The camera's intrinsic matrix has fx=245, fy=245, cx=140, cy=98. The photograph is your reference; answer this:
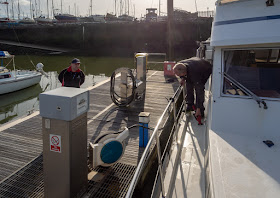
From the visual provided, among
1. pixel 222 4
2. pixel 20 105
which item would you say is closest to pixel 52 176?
pixel 222 4

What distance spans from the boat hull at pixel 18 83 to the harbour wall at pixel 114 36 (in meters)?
22.2

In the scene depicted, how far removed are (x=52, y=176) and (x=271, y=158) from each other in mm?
2835

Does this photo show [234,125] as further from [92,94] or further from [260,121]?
[92,94]

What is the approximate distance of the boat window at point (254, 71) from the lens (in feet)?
11.5

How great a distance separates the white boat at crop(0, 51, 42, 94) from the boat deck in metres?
9.25

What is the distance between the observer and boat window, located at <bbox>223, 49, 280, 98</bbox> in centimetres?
351

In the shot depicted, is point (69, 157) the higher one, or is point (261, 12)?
point (261, 12)

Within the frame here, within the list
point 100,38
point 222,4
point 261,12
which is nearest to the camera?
point 261,12

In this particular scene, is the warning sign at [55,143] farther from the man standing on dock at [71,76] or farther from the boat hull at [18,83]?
the boat hull at [18,83]

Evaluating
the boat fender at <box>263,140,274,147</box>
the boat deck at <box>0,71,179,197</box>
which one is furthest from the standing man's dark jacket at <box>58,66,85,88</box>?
the boat fender at <box>263,140,274,147</box>

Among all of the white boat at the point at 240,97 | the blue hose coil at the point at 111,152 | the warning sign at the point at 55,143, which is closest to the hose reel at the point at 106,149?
the blue hose coil at the point at 111,152

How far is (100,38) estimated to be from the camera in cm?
4700

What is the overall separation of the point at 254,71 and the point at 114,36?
A: 44421 millimetres

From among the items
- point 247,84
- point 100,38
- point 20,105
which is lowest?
point 20,105
